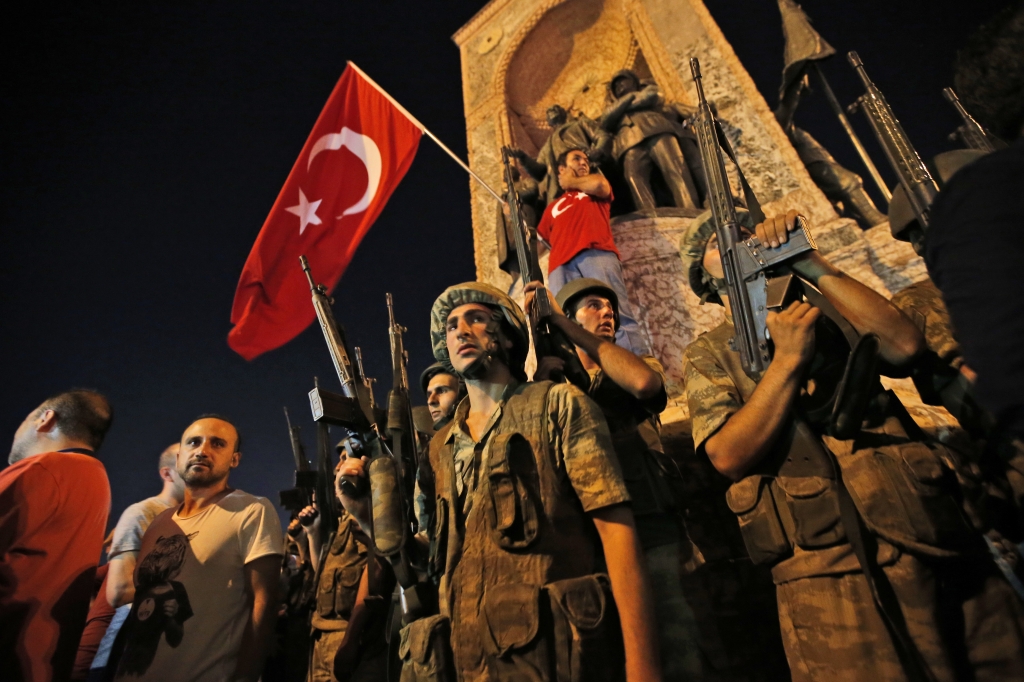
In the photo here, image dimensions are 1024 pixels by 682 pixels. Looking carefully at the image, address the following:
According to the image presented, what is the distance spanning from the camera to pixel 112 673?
239 cm

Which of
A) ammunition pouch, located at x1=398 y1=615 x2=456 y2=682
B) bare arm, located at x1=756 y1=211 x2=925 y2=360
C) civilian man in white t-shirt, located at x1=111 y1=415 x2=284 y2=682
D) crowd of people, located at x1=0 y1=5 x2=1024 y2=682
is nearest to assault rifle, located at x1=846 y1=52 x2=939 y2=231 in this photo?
crowd of people, located at x1=0 y1=5 x2=1024 y2=682

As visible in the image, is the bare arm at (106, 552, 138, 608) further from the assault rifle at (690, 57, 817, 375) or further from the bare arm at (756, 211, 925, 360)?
the bare arm at (756, 211, 925, 360)

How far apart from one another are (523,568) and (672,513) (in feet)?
2.60

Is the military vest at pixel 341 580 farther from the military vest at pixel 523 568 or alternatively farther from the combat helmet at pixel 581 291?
the combat helmet at pixel 581 291

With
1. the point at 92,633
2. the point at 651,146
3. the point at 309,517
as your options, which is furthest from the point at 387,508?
the point at 651,146

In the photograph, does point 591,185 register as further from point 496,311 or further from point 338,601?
point 338,601

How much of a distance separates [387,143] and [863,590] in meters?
5.75

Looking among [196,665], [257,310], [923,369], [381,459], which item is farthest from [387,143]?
[923,369]

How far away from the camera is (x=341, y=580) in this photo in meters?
3.11

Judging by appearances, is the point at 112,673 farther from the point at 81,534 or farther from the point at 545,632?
the point at 545,632

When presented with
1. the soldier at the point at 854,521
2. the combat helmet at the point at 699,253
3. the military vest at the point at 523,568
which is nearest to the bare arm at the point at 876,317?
the soldier at the point at 854,521

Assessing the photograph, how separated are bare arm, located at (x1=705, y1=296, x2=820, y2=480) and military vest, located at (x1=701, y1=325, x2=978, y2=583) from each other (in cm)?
9

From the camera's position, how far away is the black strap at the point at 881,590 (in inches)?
52.7

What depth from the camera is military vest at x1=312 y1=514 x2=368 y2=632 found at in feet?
9.99
